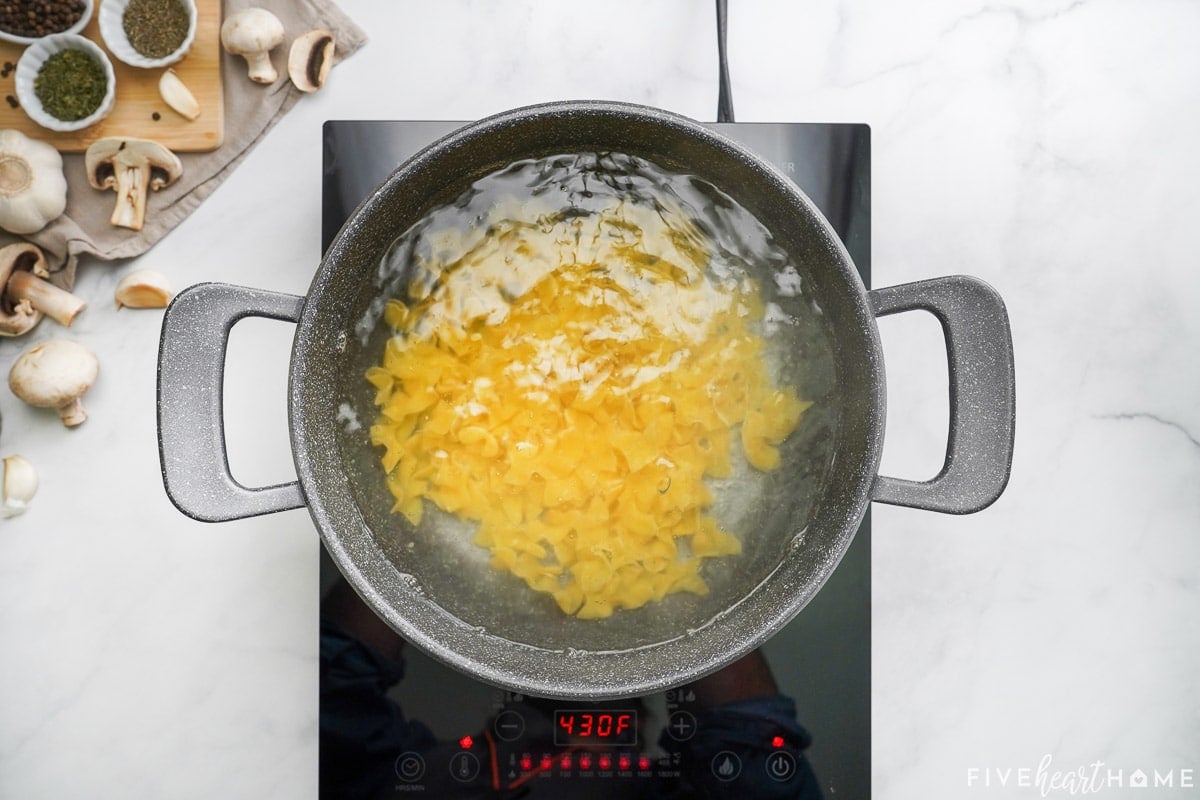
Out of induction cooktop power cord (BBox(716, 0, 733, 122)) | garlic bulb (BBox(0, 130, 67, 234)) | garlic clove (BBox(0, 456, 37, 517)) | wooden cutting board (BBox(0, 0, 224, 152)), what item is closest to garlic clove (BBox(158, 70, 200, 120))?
wooden cutting board (BBox(0, 0, 224, 152))

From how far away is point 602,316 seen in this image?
0.72 metres

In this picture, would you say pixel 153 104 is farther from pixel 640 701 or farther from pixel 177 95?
pixel 640 701

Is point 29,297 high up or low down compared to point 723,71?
down

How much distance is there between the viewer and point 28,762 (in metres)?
0.80

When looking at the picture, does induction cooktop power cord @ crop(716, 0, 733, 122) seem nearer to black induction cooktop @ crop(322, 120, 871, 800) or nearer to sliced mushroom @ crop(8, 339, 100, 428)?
black induction cooktop @ crop(322, 120, 871, 800)

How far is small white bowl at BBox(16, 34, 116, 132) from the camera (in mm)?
774

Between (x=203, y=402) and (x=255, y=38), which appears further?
(x=255, y=38)

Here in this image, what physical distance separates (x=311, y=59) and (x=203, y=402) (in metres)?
0.37

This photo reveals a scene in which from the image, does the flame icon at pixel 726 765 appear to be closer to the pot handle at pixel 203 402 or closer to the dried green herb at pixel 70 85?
the pot handle at pixel 203 402

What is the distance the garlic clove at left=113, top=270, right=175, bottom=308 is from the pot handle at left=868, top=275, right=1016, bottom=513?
62cm

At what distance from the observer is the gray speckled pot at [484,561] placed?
605mm

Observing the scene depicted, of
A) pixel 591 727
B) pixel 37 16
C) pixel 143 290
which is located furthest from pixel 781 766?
pixel 37 16

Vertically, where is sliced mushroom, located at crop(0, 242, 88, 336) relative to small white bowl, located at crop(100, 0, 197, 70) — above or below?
below

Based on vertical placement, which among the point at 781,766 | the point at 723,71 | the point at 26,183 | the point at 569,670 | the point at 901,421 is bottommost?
the point at 781,766
